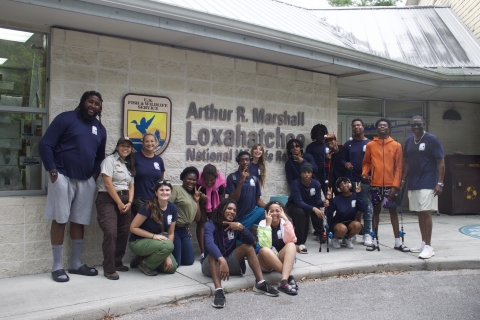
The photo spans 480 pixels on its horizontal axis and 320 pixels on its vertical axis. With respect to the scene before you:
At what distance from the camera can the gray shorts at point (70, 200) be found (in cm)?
535

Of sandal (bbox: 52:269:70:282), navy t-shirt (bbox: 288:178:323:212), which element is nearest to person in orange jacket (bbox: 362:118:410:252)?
navy t-shirt (bbox: 288:178:323:212)

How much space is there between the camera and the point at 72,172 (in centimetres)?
546

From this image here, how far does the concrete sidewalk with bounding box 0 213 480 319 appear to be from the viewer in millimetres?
4562

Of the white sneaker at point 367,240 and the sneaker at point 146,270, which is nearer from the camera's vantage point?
the sneaker at point 146,270

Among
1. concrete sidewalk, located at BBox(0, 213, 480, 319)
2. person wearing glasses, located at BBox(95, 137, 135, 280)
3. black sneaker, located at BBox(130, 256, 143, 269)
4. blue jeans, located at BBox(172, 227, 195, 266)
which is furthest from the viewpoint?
blue jeans, located at BBox(172, 227, 195, 266)

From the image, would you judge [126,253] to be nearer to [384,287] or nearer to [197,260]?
[197,260]

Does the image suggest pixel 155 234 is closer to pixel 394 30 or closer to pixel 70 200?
pixel 70 200

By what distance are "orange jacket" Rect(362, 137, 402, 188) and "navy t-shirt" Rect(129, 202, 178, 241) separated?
3.26 metres

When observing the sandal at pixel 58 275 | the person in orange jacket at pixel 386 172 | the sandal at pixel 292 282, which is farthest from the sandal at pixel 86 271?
the person in orange jacket at pixel 386 172

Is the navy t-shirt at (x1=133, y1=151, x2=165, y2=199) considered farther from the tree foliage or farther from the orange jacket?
the tree foliage

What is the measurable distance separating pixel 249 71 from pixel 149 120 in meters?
2.01

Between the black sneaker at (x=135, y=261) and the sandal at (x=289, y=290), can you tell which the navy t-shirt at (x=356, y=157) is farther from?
the black sneaker at (x=135, y=261)

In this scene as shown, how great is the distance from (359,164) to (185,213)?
3.23 m

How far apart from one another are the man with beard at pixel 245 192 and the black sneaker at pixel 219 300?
188cm
